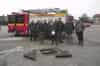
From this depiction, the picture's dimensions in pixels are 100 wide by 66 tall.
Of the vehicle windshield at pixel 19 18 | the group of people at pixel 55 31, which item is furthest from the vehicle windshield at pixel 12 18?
the group of people at pixel 55 31

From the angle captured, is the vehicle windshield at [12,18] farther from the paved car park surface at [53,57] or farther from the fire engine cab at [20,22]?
the paved car park surface at [53,57]

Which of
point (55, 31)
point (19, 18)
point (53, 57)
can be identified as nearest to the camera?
point (53, 57)

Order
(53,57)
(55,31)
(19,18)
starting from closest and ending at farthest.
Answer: (53,57) → (55,31) → (19,18)

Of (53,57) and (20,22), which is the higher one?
(20,22)

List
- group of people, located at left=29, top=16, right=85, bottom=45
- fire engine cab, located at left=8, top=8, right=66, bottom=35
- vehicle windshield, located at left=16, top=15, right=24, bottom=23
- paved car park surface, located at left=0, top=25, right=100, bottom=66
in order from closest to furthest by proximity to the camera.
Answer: paved car park surface, located at left=0, top=25, right=100, bottom=66, group of people, located at left=29, top=16, right=85, bottom=45, fire engine cab, located at left=8, top=8, right=66, bottom=35, vehicle windshield, located at left=16, top=15, right=24, bottom=23

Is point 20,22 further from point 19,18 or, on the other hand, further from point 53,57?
point 53,57

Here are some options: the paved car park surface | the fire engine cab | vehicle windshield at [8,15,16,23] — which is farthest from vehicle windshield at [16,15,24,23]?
the paved car park surface

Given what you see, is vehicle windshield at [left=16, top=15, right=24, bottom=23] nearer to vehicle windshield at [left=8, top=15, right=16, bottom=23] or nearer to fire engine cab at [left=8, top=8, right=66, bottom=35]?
fire engine cab at [left=8, top=8, right=66, bottom=35]

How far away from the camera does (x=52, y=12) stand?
1458 inches

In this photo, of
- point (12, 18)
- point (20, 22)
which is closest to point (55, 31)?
point (20, 22)

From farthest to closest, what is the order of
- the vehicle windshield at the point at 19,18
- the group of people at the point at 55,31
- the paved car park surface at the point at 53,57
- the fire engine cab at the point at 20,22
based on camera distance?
1. the vehicle windshield at the point at 19,18
2. the fire engine cab at the point at 20,22
3. the group of people at the point at 55,31
4. the paved car park surface at the point at 53,57

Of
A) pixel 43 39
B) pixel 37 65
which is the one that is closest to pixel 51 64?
pixel 37 65

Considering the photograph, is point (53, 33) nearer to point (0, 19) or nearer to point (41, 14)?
point (41, 14)

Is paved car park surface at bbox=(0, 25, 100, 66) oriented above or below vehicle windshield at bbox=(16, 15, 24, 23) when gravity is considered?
below
